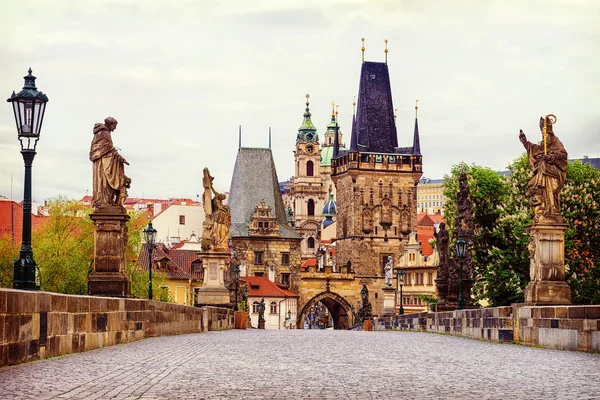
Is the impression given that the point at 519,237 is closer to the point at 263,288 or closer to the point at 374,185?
the point at 263,288

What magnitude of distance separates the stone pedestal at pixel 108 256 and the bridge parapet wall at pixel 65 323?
1.88 feet

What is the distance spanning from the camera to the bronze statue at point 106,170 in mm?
20594

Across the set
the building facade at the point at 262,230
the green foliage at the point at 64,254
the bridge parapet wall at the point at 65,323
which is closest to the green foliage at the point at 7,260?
the green foliage at the point at 64,254

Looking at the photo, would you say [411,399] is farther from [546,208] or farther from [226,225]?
[226,225]

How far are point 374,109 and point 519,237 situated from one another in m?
89.3

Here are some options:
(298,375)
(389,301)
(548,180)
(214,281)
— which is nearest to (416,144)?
(389,301)

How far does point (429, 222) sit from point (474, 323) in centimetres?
15573

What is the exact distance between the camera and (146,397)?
31.6 ft

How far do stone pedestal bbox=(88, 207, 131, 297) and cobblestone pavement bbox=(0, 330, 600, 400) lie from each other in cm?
347

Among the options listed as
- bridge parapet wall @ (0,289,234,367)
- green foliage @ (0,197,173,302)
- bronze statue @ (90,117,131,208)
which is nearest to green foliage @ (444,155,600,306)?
green foliage @ (0,197,173,302)

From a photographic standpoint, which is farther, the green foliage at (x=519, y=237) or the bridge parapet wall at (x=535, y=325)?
the green foliage at (x=519, y=237)

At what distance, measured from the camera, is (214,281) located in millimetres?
38938

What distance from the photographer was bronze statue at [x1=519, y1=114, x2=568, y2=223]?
22031mm

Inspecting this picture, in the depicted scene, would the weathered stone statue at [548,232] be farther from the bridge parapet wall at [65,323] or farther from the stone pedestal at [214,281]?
the stone pedestal at [214,281]
